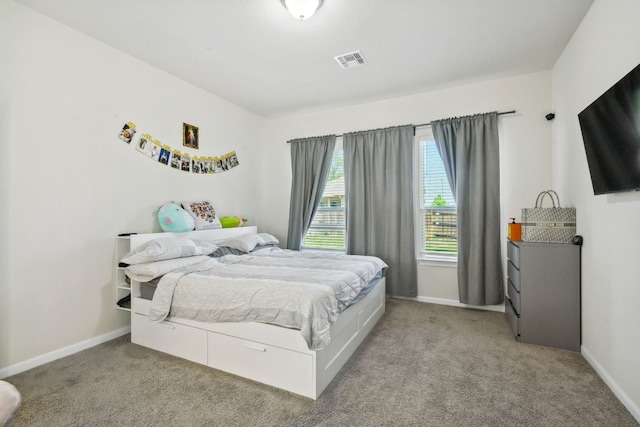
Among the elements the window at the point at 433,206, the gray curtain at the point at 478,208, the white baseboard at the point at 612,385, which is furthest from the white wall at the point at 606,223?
the window at the point at 433,206

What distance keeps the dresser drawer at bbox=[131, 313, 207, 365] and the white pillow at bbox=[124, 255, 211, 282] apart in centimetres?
36

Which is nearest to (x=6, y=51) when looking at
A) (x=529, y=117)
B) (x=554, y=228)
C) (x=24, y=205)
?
(x=24, y=205)

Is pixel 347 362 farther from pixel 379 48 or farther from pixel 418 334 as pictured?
pixel 379 48

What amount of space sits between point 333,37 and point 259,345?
256 cm

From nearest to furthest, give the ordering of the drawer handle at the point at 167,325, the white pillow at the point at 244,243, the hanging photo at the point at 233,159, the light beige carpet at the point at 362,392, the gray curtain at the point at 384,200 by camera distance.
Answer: the light beige carpet at the point at 362,392, the drawer handle at the point at 167,325, the white pillow at the point at 244,243, the gray curtain at the point at 384,200, the hanging photo at the point at 233,159

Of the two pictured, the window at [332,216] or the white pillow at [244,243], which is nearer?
the white pillow at [244,243]

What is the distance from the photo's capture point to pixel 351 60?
2932mm

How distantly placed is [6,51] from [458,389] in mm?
3947

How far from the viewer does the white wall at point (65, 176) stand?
6.98 feet

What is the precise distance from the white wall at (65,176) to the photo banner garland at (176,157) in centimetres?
8

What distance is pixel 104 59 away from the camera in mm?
2668

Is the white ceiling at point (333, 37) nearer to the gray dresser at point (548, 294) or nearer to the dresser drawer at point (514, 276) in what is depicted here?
the gray dresser at point (548, 294)

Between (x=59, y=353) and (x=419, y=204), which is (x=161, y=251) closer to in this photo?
(x=59, y=353)

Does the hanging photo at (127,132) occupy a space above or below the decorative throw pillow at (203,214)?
above
